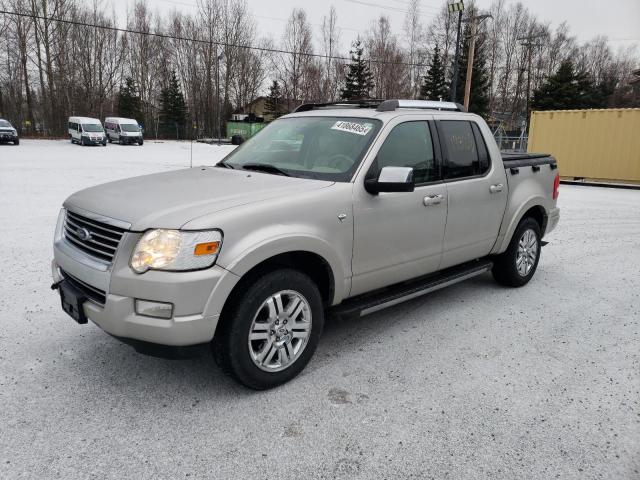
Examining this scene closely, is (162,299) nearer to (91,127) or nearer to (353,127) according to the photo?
(353,127)

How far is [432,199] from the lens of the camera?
165 inches

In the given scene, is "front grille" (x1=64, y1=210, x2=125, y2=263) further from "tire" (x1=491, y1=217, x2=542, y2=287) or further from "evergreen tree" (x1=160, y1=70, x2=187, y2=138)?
"evergreen tree" (x1=160, y1=70, x2=187, y2=138)

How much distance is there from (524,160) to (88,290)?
461 cm

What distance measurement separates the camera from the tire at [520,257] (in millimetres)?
5426

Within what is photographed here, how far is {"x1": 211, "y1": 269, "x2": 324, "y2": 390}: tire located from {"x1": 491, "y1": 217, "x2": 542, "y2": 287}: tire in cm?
→ 284

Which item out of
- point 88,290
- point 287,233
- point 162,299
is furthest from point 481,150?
point 88,290

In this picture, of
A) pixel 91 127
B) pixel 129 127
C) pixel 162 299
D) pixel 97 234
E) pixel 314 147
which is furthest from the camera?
pixel 129 127

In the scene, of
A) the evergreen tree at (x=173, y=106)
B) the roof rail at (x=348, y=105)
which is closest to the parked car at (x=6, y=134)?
the evergreen tree at (x=173, y=106)

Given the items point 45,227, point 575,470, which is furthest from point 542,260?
point 45,227

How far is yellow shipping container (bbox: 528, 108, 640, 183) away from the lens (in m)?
18.0

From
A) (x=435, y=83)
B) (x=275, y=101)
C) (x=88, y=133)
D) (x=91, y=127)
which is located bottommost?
(x=88, y=133)

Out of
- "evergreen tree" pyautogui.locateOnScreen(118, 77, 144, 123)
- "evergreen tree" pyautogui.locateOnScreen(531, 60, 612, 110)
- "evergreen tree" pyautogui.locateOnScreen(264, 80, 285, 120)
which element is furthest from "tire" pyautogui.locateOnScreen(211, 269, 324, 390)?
"evergreen tree" pyautogui.locateOnScreen(118, 77, 144, 123)

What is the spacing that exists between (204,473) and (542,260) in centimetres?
582

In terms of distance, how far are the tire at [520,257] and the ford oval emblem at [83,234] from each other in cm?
410
